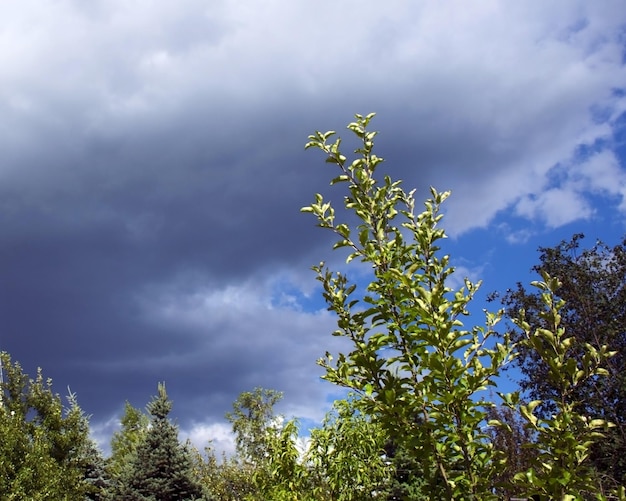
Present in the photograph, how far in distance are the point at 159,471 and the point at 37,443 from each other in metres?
5.00

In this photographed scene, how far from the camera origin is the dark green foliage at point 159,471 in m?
20.1

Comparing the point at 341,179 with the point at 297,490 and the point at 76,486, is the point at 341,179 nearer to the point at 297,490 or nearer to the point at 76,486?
the point at 297,490

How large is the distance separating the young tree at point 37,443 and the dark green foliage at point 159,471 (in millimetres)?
1662

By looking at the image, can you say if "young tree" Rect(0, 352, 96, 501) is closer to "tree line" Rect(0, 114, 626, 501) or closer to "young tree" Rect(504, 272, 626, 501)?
"tree line" Rect(0, 114, 626, 501)

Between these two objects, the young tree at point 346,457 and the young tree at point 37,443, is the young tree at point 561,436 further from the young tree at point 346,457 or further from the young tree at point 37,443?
the young tree at point 37,443

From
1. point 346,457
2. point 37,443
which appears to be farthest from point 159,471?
→ point 346,457

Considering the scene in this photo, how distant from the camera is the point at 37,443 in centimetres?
1689

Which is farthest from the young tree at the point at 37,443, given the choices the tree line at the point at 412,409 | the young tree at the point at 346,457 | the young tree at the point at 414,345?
the young tree at the point at 414,345

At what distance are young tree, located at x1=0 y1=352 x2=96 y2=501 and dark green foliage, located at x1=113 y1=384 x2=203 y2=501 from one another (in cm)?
166

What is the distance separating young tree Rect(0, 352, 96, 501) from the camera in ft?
50.9

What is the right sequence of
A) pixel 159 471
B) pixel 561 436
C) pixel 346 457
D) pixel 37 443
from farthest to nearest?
pixel 159 471
pixel 37 443
pixel 346 457
pixel 561 436

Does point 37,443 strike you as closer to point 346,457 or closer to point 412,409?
point 346,457

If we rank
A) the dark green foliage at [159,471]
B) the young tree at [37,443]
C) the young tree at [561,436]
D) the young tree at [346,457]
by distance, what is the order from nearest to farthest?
Result: the young tree at [561,436] < the young tree at [346,457] < the young tree at [37,443] < the dark green foliage at [159,471]

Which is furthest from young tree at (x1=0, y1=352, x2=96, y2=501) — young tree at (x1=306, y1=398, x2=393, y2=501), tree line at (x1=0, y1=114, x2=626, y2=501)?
young tree at (x1=306, y1=398, x2=393, y2=501)
